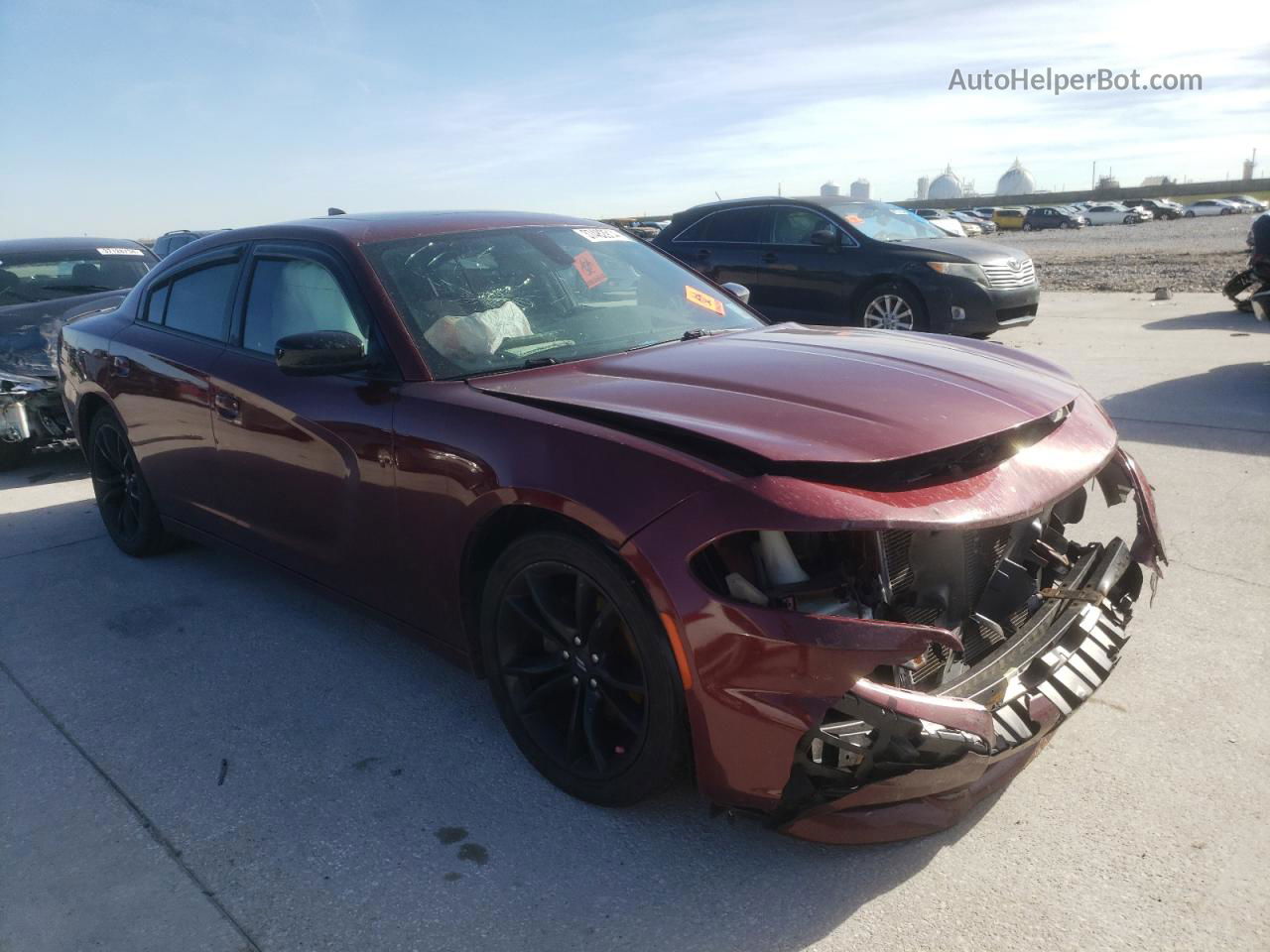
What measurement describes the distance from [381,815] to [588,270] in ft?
6.99

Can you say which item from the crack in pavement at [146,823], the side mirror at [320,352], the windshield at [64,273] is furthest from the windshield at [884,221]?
the crack in pavement at [146,823]

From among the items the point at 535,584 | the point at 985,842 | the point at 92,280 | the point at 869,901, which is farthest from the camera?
the point at 92,280

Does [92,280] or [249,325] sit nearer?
[249,325]

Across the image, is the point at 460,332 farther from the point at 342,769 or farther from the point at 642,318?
the point at 342,769

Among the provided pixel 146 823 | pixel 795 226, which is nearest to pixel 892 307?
pixel 795 226

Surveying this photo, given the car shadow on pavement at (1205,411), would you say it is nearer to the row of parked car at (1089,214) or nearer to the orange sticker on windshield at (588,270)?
the orange sticker on windshield at (588,270)

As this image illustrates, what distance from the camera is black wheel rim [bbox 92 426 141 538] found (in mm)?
5074

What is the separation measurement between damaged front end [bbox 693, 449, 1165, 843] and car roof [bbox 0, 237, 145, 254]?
8421mm

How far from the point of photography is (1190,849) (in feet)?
8.12

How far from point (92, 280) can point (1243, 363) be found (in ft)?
32.7

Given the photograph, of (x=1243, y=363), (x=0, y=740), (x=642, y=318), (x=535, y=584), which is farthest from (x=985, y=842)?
(x=1243, y=363)

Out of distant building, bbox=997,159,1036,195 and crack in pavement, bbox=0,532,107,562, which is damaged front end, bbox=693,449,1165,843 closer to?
crack in pavement, bbox=0,532,107,562

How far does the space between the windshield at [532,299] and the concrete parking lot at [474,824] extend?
1241 mm

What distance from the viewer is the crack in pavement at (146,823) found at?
241 centimetres
